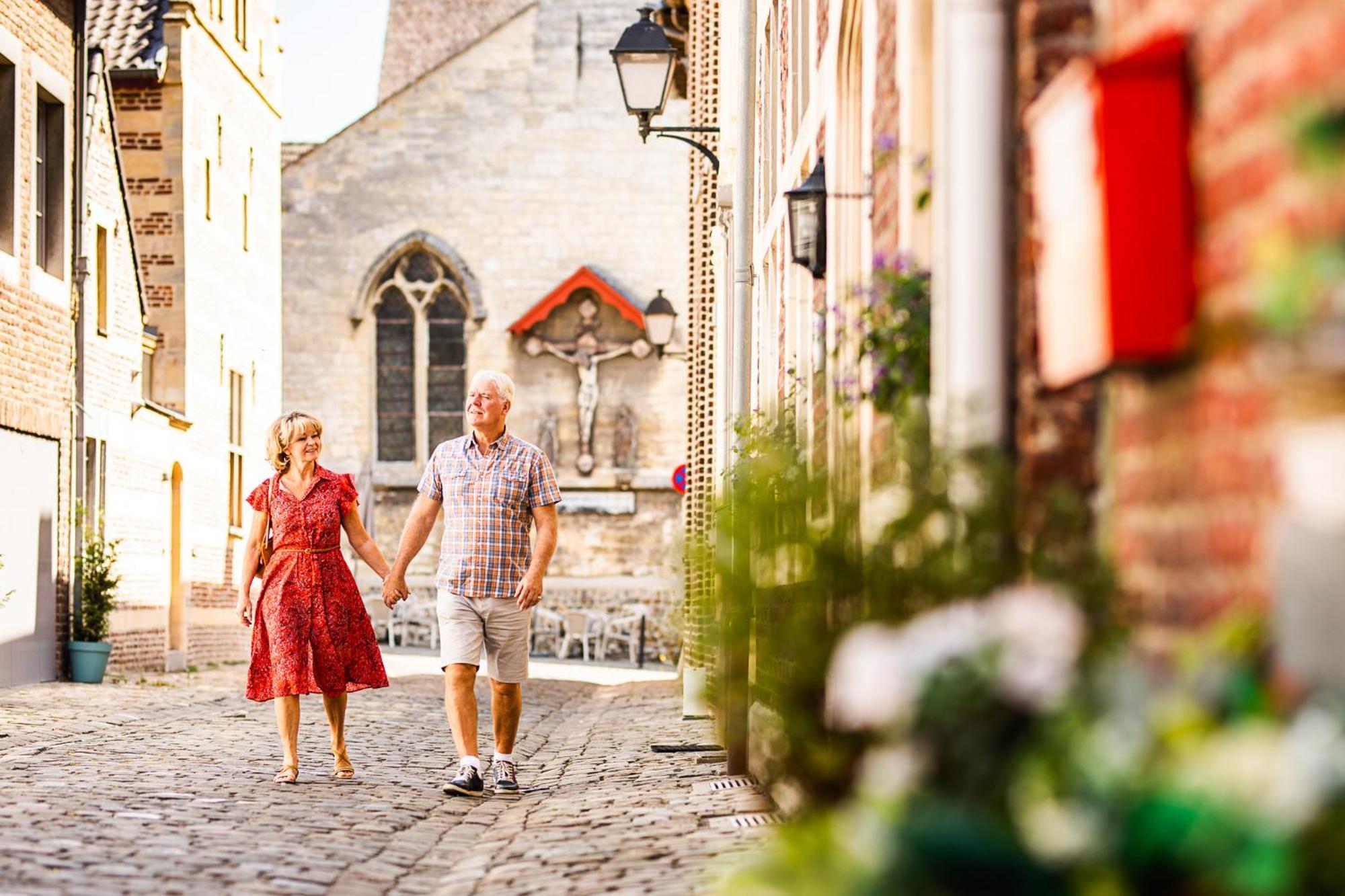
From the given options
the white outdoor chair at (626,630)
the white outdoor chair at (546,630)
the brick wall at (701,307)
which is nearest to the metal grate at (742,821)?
the brick wall at (701,307)

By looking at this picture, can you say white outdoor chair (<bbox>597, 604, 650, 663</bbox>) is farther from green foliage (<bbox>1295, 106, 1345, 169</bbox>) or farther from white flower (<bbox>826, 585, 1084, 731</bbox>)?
green foliage (<bbox>1295, 106, 1345, 169</bbox>)

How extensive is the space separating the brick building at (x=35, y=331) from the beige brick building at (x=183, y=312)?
2.76 ft

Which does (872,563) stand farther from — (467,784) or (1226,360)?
(467,784)

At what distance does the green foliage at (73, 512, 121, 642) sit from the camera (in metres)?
20.1

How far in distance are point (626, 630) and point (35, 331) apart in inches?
679

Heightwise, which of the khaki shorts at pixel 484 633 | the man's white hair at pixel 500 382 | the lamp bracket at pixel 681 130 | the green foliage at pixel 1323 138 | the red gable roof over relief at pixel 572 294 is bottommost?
the khaki shorts at pixel 484 633

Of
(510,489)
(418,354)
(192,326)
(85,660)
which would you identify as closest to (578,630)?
(418,354)

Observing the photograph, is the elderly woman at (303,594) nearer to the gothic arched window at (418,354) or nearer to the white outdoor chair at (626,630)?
the white outdoor chair at (626,630)

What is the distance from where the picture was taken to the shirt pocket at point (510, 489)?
9.08 meters

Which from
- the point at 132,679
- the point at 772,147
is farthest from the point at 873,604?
the point at 132,679

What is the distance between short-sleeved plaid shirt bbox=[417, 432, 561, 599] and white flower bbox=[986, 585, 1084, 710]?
6.42 m

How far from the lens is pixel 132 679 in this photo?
21.2 m

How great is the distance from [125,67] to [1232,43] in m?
24.4

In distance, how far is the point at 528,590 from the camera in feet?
29.7
